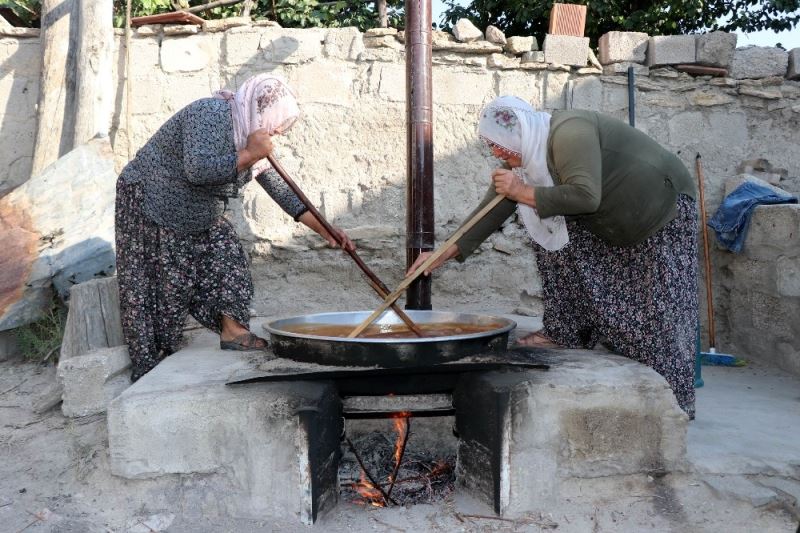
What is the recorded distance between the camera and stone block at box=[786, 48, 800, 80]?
16.4 ft

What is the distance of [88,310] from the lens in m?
3.28

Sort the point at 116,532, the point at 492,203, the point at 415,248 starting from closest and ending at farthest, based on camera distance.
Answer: the point at 116,532, the point at 492,203, the point at 415,248

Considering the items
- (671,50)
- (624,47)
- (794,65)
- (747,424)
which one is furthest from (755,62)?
(747,424)

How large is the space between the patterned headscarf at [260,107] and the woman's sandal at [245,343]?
0.76 metres

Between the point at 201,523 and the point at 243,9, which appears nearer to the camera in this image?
the point at 201,523

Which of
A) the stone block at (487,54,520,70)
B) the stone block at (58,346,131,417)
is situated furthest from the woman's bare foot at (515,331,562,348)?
the stone block at (487,54,520,70)

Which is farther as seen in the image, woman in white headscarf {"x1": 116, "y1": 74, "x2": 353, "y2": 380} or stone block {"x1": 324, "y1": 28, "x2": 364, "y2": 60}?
stone block {"x1": 324, "y1": 28, "x2": 364, "y2": 60}

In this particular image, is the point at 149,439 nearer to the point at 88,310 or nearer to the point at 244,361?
the point at 244,361

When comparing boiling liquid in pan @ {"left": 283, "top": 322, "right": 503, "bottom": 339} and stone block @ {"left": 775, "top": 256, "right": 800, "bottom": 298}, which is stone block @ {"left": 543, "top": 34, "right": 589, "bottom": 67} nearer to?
stone block @ {"left": 775, "top": 256, "right": 800, "bottom": 298}

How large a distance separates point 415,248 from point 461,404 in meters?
1.04

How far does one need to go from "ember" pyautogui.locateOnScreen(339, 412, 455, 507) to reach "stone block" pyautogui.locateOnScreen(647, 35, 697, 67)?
350cm

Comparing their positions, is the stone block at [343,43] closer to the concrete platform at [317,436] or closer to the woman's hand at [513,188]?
the woman's hand at [513,188]

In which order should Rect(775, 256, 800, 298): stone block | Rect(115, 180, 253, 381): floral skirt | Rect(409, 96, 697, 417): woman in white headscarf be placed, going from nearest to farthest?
Rect(409, 96, 697, 417): woman in white headscarf → Rect(115, 180, 253, 381): floral skirt → Rect(775, 256, 800, 298): stone block

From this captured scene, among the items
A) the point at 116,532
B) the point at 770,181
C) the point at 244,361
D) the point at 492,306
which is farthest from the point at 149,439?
the point at 770,181
